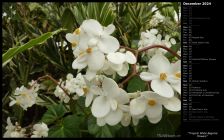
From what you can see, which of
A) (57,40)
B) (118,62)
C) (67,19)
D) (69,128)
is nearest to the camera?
(118,62)

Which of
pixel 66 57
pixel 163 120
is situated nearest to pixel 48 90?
pixel 66 57

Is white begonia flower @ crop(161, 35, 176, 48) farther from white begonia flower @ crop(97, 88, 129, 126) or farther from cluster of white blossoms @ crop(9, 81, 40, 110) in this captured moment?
cluster of white blossoms @ crop(9, 81, 40, 110)

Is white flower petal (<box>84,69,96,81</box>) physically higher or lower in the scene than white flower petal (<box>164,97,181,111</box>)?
higher

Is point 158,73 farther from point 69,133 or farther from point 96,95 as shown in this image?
point 69,133

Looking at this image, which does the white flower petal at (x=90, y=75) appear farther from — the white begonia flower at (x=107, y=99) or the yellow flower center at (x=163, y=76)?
the yellow flower center at (x=163, y=76)

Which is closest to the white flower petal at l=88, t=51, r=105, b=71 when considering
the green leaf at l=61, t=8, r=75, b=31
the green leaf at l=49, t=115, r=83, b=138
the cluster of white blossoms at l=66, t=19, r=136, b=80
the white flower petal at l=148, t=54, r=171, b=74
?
the cluster of white blossoms at l=66, t=19, r=136, b=80

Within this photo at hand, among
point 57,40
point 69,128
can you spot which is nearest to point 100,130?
point 69,128

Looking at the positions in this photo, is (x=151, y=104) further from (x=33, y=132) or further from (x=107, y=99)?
(x=33, y=132)
